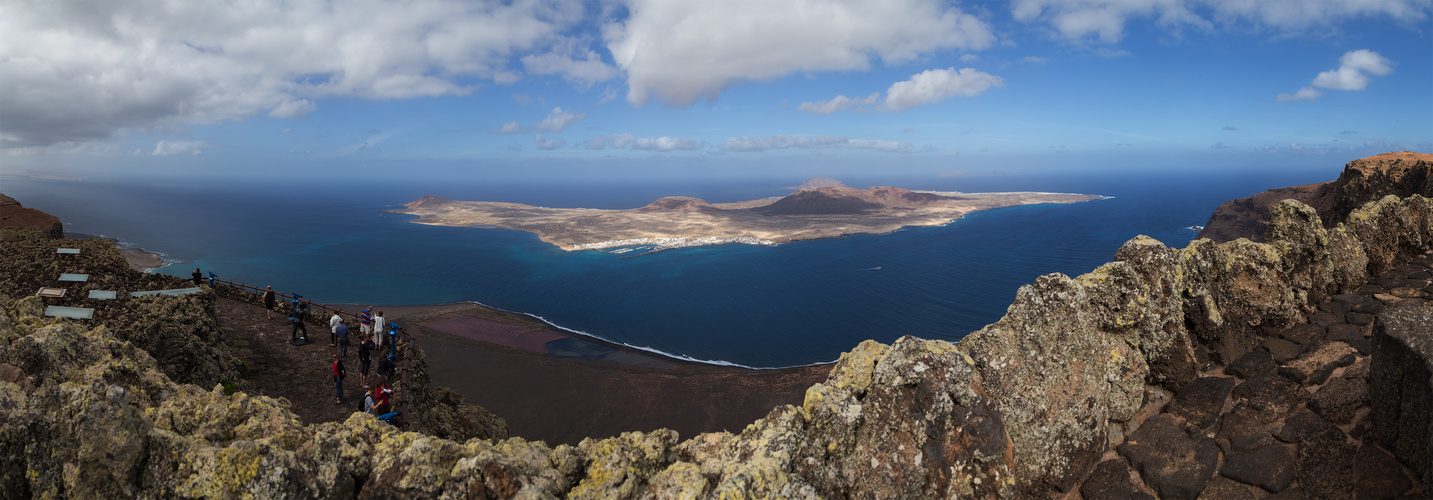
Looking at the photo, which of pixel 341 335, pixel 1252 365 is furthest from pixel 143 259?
pixel 1252 365

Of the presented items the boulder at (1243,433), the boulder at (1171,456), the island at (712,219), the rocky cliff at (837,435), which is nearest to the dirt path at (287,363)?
the rocky cliff at (837,435)

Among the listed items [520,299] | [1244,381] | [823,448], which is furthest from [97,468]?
[520,299]

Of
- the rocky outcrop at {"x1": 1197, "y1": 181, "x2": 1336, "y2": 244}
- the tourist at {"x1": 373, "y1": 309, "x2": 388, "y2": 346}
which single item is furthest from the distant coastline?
the rocky outcrop at {"x1": 1197, "y1": 181, "x2": 1336, "y2": 244}

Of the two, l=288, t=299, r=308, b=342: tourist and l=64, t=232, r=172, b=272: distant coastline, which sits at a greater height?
l=288, t=299, r=308, b=342: tourist

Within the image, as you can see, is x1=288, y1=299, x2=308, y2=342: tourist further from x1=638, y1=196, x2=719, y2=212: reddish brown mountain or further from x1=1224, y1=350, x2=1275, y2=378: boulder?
x1=638, y1=196, x2=719, y2=212: reddish brown mountain

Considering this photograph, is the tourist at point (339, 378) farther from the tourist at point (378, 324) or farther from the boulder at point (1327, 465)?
the boulder at point (1327, 465)

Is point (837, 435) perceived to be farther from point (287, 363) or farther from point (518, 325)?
point (518, 325)
